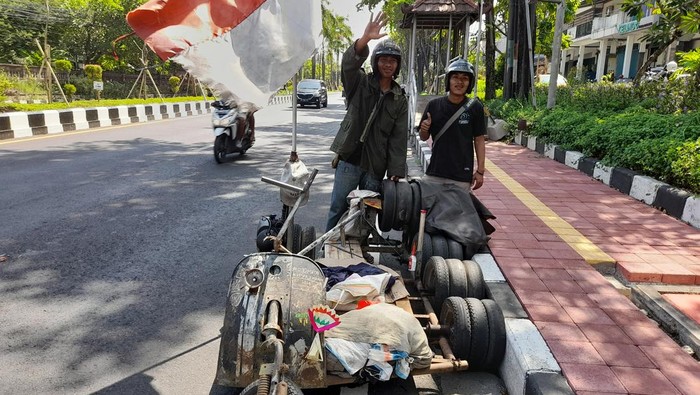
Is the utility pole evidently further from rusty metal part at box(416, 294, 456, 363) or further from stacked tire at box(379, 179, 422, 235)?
rusty metal part at box(416, 294, 456, 363)

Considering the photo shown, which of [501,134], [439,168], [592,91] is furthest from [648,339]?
[592,91]

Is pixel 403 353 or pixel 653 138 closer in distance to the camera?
pixel 403 353

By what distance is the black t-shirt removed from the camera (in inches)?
164

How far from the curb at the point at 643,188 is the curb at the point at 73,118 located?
467 centimetres

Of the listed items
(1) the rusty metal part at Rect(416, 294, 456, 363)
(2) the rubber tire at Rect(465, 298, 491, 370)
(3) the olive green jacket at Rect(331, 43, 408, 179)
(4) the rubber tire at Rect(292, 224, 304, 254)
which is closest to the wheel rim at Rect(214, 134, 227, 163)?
(4) the rubber tire at Rect(292, 224, 304, 254)

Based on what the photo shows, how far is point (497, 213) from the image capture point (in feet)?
17.0

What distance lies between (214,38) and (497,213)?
3.37 m

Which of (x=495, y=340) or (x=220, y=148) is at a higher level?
(x=220, y=148)

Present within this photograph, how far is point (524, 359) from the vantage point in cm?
251

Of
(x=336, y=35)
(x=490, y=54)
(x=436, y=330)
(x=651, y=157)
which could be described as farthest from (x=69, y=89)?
(x=336, y=35)

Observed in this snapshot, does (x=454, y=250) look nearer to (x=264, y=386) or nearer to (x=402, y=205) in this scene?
(x=402, y=205)

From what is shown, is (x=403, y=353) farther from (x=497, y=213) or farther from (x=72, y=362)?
(x=497, y=213)

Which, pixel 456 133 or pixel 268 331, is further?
pixel 456 133

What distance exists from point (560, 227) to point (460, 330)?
2.42 m
